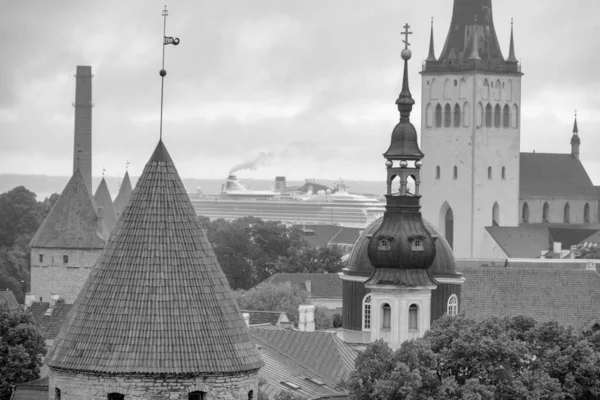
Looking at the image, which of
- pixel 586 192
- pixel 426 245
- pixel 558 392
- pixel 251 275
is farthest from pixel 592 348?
pixel 586 192

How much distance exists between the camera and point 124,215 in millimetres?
26250

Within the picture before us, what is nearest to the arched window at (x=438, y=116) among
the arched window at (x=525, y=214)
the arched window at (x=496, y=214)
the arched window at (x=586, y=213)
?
the arched window at (x=496, y=214)

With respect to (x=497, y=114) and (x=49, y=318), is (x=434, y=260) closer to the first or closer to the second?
(x=49, y=318)

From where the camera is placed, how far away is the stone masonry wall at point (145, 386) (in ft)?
81.4

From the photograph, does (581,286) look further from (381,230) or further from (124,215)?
(124,215)

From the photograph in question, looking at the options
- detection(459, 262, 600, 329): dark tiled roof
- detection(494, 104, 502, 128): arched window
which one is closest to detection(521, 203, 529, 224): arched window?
detection(494, 104, 502, 128): arched window

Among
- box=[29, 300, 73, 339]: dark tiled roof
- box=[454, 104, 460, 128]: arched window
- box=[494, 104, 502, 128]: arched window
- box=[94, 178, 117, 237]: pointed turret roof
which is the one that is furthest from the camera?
box=[494, 104, 502, 128]: arched window

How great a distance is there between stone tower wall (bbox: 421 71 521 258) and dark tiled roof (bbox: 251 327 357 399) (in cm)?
8140

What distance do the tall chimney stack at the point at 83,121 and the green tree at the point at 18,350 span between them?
176 feet

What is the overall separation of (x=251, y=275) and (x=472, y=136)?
2391 cm

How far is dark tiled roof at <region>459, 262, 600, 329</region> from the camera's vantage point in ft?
261

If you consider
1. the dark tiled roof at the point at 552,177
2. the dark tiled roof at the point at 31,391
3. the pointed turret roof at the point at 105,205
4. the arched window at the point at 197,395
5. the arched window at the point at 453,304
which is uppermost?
the dark tiled roof at the point at 552,177

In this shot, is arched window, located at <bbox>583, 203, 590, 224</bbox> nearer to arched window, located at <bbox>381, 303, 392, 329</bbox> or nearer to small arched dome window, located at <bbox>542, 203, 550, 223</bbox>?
small arched dome window, located at <bbox>542, 203, 550, 223</bbox>

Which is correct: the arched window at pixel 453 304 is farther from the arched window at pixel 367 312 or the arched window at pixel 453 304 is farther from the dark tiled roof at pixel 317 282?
the dark tiled roof at pixel 317 282
